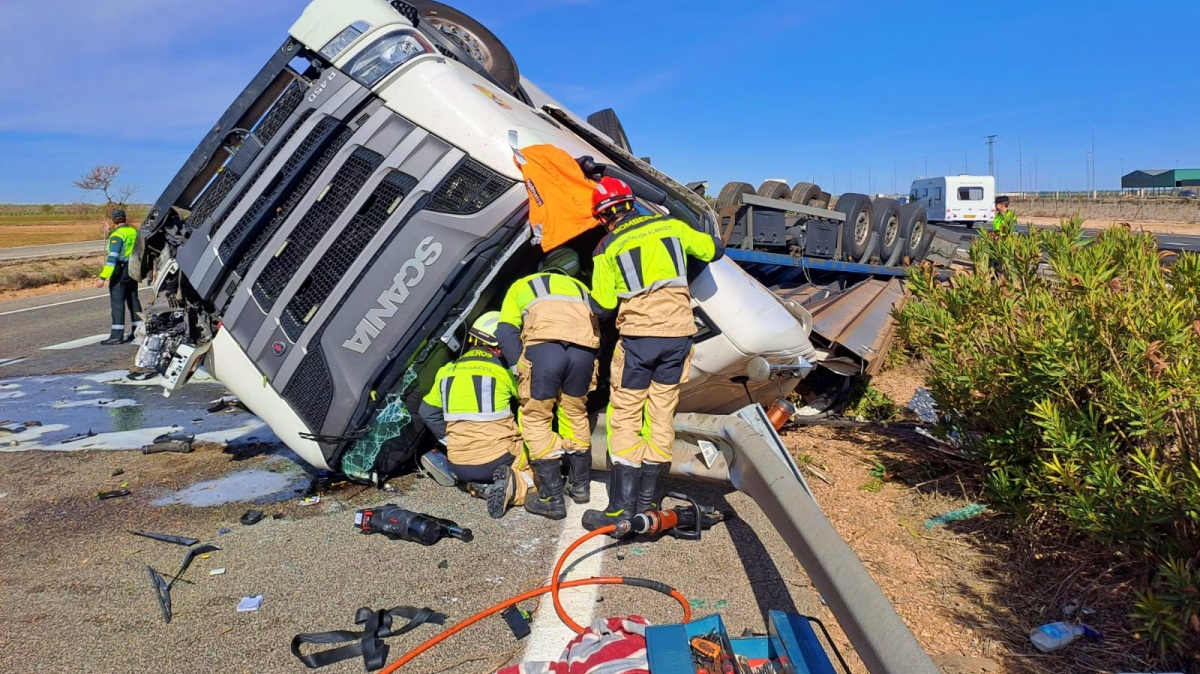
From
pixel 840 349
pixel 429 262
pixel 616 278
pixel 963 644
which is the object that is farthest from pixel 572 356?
pixel 840 349

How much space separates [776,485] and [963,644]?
80 cm

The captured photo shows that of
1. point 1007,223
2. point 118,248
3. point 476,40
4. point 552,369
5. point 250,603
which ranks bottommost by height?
point 250,603

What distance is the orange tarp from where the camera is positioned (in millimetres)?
3559

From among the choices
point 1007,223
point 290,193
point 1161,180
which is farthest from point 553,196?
point 1161,180

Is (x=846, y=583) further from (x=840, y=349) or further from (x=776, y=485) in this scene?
(x=840, y=349)

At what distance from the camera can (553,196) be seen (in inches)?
141

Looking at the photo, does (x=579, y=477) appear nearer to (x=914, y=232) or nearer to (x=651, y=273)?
(x=651, y=273)

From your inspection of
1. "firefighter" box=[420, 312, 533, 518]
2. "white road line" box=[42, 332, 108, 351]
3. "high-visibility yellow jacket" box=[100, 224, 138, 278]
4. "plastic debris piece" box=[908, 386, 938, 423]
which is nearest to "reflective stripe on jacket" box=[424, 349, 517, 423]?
"firefighter" box=[420, 312, 533, 518]

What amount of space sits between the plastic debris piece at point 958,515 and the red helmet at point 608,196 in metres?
2.12

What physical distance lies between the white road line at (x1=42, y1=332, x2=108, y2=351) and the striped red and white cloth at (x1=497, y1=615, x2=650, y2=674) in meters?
8.48

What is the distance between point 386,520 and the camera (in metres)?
3.47

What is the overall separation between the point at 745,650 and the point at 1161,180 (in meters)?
74.6

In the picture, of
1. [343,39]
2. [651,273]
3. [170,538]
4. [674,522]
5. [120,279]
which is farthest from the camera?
[120,279]

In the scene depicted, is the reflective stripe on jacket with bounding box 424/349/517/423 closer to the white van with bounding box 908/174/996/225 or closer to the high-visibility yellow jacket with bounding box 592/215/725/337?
the high-visibility yellow jacket with bounding box 592/215/725/337
